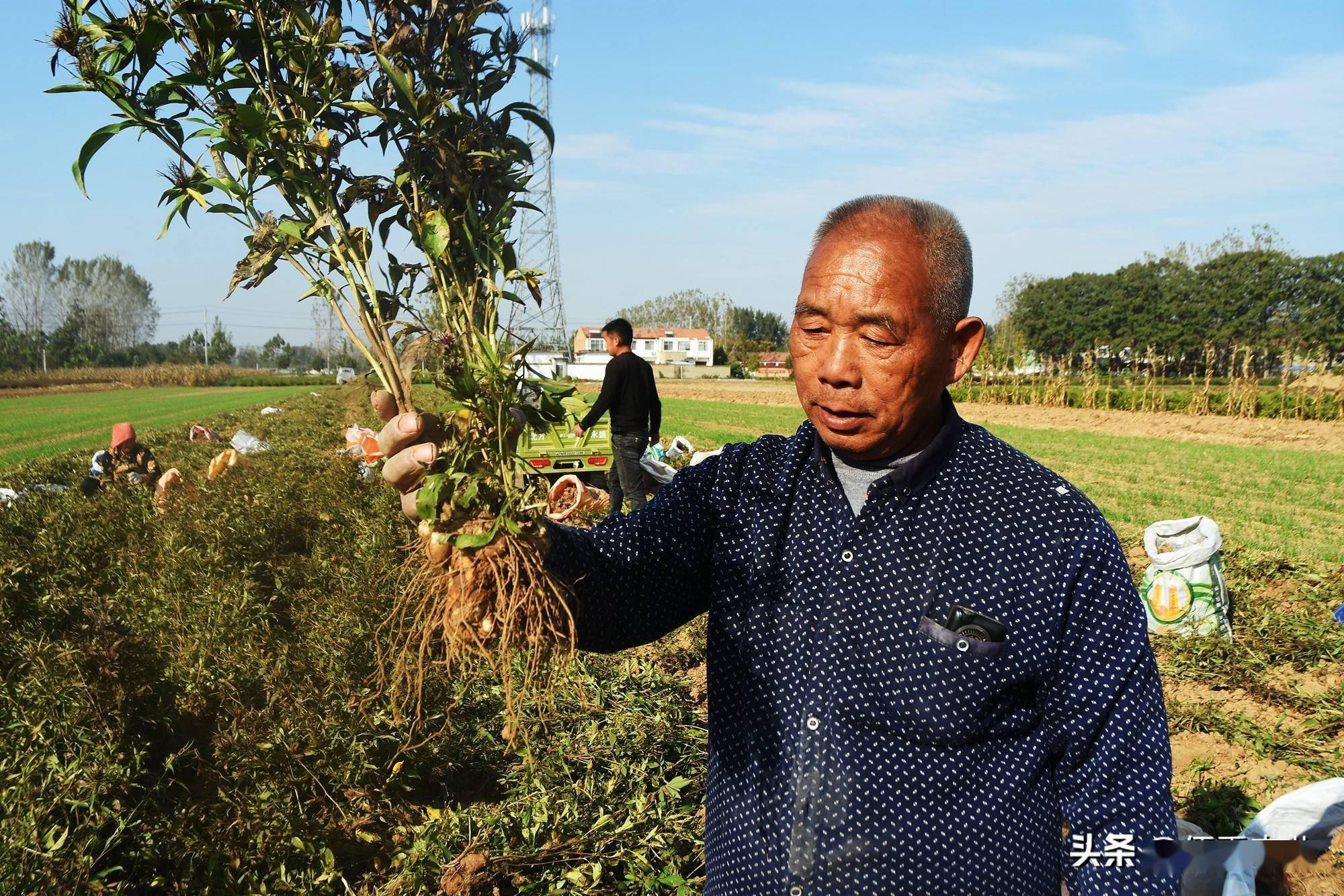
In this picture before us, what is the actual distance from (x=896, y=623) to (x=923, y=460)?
29 cm

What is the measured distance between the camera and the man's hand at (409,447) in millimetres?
1570

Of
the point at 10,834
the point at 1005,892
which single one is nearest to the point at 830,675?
the point at 1005,892

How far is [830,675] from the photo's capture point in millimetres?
1589

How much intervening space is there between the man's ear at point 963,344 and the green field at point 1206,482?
24.7ft

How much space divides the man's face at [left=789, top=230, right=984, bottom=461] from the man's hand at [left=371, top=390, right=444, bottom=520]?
25.3 inches

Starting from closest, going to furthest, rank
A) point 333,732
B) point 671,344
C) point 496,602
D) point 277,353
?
point 496,602, point 333,732, point 277,353, point 671,344

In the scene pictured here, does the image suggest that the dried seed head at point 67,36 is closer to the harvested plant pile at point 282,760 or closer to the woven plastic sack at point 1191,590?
the harvested plant pile at point 282,760

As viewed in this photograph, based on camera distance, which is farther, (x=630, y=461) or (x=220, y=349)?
(x=220, y=349)

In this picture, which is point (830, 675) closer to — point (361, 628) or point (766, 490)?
point (766, 490)

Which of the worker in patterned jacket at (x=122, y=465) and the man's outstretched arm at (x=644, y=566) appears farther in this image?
the worker in patterned jacket at (x=122, y=465)

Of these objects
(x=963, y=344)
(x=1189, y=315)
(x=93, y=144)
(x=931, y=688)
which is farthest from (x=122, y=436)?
(x=1189, y=315)

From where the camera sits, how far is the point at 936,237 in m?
1.67

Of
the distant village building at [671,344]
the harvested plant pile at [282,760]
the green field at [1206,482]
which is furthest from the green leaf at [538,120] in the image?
the distant village building at [671,344]

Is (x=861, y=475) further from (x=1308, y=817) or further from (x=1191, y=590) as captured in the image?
(x=1191, y=590)
